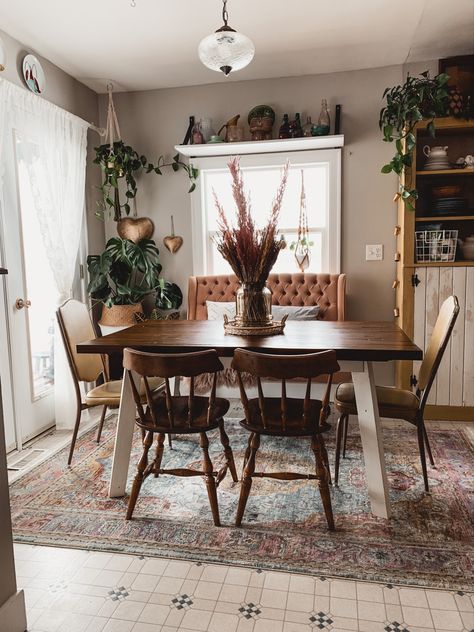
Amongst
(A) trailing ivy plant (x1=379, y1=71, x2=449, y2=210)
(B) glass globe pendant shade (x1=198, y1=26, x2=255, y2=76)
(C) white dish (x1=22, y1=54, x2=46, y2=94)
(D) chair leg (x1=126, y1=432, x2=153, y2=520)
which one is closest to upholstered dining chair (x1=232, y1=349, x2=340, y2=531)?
(D) chair leg (x1=126, y1=432, x2=153, y2=520)

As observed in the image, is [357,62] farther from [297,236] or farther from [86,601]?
[86,601]

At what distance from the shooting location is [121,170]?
414 cm

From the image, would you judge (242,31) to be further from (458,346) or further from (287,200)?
(458,346)

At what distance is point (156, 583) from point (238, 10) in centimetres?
305

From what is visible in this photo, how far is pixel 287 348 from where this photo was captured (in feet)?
7.41

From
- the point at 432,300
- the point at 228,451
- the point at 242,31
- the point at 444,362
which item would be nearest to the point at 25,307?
the point at 228,451

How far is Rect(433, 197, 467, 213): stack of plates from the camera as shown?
364 cm

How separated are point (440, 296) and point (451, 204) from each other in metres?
0.66

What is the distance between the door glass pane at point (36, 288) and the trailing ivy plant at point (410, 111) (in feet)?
8.15

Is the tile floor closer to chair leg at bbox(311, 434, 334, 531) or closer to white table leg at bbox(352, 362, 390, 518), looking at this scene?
chair leg at bbox(311, 434, 334, 531)

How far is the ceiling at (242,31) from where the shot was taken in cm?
298

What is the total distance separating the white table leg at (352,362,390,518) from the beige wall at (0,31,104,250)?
2.86 m

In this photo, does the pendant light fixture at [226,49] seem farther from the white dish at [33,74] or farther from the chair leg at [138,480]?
the chair leg at [138,480]

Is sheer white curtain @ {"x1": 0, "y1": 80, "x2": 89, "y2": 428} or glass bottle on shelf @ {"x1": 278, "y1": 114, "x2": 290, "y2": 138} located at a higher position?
glass bottle on shelf @ {"x1": 278, "y1": 114, "x2": 290, "y2": 138}
